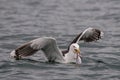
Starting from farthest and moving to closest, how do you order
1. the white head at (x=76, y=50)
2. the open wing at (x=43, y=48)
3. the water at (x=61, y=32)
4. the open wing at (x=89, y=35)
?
the open wing at (x=89, y=35) < the white head at (x=76, y=50) < the open wing at (x=43, y=48) < the water at (x=61, y=32)

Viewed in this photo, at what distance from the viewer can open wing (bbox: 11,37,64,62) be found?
49.2ft

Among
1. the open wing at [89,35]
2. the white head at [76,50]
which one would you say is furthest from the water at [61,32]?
the open wing at [89,35]

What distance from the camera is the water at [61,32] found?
1451 cm

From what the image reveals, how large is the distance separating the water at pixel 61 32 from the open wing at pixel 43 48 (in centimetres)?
25

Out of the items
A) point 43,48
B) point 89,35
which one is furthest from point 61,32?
point 43,48

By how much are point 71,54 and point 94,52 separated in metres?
1.91

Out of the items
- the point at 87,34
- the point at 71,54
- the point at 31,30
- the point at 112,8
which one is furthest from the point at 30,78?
the point at 112,8

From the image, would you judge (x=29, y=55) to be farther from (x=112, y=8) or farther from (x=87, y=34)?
(x=112, y=8)

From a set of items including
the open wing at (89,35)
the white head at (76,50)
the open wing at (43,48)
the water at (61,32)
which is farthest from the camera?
the open wing at (89,35)

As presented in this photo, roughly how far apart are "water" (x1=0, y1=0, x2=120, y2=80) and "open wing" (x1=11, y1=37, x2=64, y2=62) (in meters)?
0.25

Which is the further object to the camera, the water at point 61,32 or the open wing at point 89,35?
the open wing at point 89,35

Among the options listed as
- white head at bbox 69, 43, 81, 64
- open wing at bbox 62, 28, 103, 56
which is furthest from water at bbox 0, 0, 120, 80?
open wing at bbox 62, 28, 103, 56

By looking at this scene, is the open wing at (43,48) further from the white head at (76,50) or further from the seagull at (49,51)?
the white head at (76,50)

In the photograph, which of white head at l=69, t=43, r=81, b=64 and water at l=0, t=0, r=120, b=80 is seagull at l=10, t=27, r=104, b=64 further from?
water at l=0, t=0, r=120, b=80
